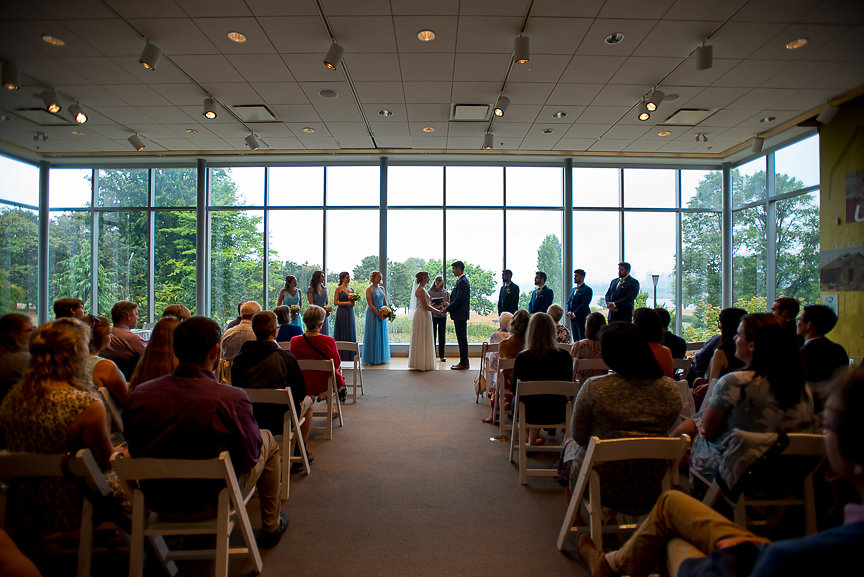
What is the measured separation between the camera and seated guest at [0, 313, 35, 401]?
7.97 feet

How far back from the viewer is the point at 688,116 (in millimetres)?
6926

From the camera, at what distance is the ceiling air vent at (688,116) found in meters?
6.73

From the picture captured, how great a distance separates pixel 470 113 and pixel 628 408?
18.9 ft

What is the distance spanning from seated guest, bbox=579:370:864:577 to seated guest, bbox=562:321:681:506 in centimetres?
39

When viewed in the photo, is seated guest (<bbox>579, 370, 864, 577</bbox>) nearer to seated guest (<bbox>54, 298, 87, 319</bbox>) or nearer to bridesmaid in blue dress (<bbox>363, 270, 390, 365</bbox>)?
seated guest (<bbox>54, 298, 87, 319</bbox>)

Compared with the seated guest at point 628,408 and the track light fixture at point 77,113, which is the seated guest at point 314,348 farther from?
the track light fixture at point 77,113

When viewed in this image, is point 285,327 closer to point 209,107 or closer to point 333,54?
point 333,54

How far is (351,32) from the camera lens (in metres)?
4.67

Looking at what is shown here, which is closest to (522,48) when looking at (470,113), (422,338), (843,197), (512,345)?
(470,113)

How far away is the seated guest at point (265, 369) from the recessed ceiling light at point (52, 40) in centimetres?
430

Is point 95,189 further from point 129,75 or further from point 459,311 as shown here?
point 459,311

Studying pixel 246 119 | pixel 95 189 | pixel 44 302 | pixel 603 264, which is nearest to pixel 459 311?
pixel 603 264

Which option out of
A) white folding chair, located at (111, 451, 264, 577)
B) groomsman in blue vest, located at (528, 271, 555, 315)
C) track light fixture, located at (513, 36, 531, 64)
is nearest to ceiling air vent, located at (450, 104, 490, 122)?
track light fixture, located at (513, 36, 531, 64)

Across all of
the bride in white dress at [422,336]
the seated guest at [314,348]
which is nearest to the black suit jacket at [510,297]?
the bride in white dress at [422,336]
